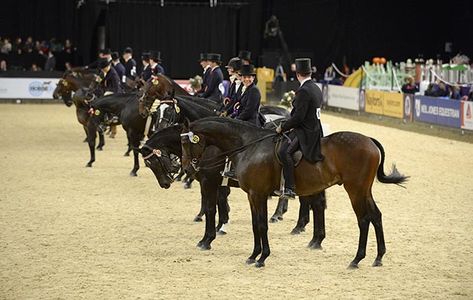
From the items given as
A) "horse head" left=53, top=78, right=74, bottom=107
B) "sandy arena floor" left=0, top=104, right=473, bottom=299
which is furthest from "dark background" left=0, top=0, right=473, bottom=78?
"sandy arena floor" left=0, top=104, right=473, bottom=299

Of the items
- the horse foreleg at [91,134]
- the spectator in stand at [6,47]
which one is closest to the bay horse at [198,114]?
the horse foreleg at [91,134]

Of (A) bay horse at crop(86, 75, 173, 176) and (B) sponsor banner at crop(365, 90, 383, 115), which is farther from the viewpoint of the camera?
(B) sponsor banner at crop(365, 90, 383, 115)

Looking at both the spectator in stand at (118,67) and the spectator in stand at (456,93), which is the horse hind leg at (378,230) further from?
the spectator in stand at (456,93)

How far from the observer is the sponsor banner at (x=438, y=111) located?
22078mm

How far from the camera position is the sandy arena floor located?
323 inches

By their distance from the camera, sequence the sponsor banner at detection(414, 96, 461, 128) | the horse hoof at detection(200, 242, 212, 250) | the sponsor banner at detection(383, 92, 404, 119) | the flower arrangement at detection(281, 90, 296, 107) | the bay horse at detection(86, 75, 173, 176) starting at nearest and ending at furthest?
the horse hoof at detection(200, 242, 212, 250) < the bay horse at detection(86, 75, 173, 176) < the flower arrangement at detection(281, 90, 296, 107) < the sponsor banner at detection(414, 96, 461, 128) < the sponsor banner at detection(383, 92, 404, 119)

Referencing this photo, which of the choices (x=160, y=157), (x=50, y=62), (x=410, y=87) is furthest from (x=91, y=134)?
(x=50, y=62)

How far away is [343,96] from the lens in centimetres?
2952

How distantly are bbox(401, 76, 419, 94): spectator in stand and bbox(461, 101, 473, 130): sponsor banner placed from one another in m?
3.91

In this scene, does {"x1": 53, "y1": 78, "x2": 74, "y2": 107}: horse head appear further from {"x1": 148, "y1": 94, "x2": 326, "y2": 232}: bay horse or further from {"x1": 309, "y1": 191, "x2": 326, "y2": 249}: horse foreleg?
{"x1": 309, "y1": 191, "x2": 326, "y2": 249}: horse foreleg

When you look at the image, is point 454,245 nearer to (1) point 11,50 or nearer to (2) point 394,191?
(2) point 394,191

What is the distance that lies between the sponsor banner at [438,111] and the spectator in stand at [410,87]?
1440 mm

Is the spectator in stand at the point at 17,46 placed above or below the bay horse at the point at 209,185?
above

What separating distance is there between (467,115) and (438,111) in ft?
4.78
